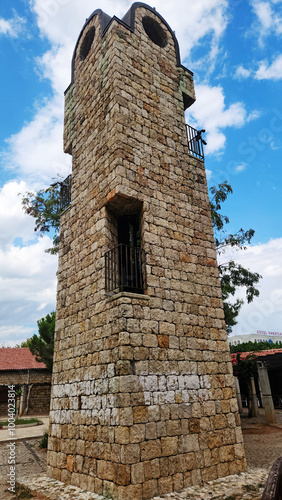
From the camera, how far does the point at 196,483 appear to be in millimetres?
4438

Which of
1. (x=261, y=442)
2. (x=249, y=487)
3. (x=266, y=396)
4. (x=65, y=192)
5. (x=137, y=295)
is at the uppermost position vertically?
(x=65, y=192)

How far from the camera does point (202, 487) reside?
14.3ft

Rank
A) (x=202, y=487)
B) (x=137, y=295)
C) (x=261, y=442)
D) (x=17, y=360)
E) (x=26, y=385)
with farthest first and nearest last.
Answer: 1. (x=17, y=360)
2. (x=26, y=385)
3. (x=261, y=442)
4. (x=137, y=295)
5. (x=202, y=487)

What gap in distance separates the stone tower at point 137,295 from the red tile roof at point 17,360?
15.0 metres

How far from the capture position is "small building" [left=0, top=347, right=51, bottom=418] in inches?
715

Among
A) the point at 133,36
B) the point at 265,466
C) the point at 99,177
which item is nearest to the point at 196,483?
the point at 265,466

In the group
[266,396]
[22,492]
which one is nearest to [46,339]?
[266,396]

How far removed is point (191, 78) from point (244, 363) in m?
9.83

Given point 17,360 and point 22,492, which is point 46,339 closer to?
point 17,360

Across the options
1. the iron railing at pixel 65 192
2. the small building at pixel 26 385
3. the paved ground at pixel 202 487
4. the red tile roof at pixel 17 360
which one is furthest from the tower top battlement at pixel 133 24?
the red tile roof at pixel 17 360

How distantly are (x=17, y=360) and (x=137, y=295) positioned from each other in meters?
18.2

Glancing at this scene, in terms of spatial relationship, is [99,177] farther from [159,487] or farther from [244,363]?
[244,363]

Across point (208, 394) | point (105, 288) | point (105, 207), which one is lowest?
point (208, 394)

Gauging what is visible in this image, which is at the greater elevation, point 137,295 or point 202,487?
point 137,295
